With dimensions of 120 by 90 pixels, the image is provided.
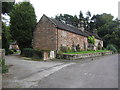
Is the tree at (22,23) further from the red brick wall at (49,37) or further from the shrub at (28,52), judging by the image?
the shrub at (28,52)

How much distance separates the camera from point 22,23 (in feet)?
84.8

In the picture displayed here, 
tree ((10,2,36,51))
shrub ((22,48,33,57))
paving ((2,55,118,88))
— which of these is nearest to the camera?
paving ((2,55,118,88))

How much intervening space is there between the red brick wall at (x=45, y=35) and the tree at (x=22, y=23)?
1624 mm

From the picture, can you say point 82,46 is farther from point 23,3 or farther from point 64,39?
point 23,3

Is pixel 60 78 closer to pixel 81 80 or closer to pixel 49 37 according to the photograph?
pixel 81 80

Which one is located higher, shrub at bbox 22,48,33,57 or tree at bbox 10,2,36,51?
tree at bbox 10,2,36,51

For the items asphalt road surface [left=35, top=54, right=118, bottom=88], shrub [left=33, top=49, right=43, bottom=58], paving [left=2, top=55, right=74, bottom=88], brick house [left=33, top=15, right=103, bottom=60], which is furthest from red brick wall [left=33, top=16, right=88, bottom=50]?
asphalt road surface [left=35, top=54, right=118, bottom=88]

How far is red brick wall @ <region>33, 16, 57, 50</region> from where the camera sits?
78.4 ft

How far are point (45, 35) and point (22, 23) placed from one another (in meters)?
5.91

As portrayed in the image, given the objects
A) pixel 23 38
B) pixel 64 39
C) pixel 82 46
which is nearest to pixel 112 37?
pixel 82 46

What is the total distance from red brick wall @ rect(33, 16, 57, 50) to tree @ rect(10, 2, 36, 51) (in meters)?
1.62

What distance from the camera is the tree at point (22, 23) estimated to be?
25719 millimetres

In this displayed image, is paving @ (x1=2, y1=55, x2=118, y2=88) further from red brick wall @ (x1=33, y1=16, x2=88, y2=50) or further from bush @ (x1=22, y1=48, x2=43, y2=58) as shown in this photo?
red brick wall @ (x1=33, y1=16, x2=88, y2=50)

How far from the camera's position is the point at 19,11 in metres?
26.1
